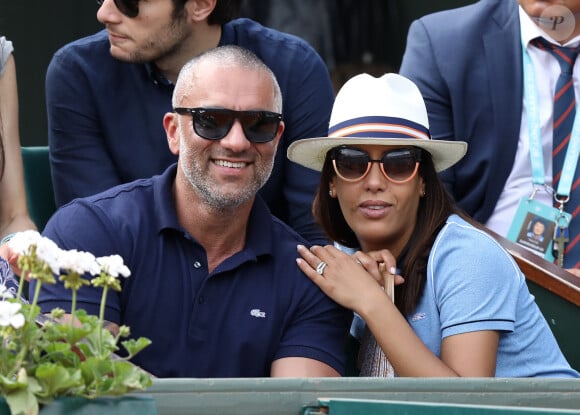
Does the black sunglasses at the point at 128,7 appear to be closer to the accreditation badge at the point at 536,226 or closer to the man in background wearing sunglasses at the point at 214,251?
the man in background wearing sunglasses at the point at 214,251

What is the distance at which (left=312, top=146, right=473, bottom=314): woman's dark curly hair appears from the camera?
3.13 meters

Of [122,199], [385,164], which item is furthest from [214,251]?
[385,164]

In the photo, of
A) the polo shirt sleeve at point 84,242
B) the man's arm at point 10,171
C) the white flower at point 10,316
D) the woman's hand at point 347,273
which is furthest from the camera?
the man's arm at point 10,171

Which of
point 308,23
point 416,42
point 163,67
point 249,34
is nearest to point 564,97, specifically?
point 416,42

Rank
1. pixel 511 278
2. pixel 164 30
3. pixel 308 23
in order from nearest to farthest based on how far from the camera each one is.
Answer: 1. pixel 511 278
2. pixel 164 30
3. pixel 308 23

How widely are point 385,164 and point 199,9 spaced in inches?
44.3

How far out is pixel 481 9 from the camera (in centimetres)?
418

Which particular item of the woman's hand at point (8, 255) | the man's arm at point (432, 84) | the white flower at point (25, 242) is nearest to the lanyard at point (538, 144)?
the man's arm at point (432, 84)

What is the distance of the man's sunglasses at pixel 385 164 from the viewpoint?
321 cm

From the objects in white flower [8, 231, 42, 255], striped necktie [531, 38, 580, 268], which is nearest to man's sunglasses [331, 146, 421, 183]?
striped necktie [531, 38, 580, 268]

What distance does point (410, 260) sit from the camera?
10.4 ft

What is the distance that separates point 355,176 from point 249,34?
1079mm

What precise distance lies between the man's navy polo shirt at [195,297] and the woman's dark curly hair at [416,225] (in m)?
0.20

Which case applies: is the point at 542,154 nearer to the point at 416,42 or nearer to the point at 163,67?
the point at 416,42
